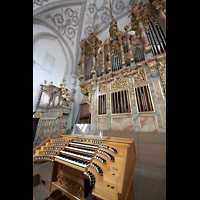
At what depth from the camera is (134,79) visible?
448 centimetres

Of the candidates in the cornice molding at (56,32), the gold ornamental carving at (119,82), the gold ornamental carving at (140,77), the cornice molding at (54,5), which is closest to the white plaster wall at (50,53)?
the cornice molding at (56,32)

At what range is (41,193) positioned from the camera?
6.32 ft

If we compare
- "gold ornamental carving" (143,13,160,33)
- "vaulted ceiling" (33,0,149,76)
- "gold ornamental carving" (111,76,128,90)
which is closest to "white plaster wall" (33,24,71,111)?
"vaulted ceiling" (33,0,149,76)

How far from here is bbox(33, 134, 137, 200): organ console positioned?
939 mm

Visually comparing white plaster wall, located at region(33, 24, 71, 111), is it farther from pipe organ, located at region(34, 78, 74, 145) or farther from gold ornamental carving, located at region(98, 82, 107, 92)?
gold ornamental carving, located at region(98, 82, 107, 92)

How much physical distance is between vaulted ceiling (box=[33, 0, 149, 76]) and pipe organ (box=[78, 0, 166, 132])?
3879 mm

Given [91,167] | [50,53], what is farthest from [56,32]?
[91,167]

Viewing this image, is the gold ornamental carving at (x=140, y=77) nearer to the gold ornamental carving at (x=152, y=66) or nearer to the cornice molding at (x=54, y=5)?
the gold ornamental carving at (x=152, y=66)

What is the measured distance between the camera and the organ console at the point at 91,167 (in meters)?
0.94

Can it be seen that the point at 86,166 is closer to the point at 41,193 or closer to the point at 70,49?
the point at 41,193

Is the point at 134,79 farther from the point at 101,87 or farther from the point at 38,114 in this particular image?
the point at 38,114
